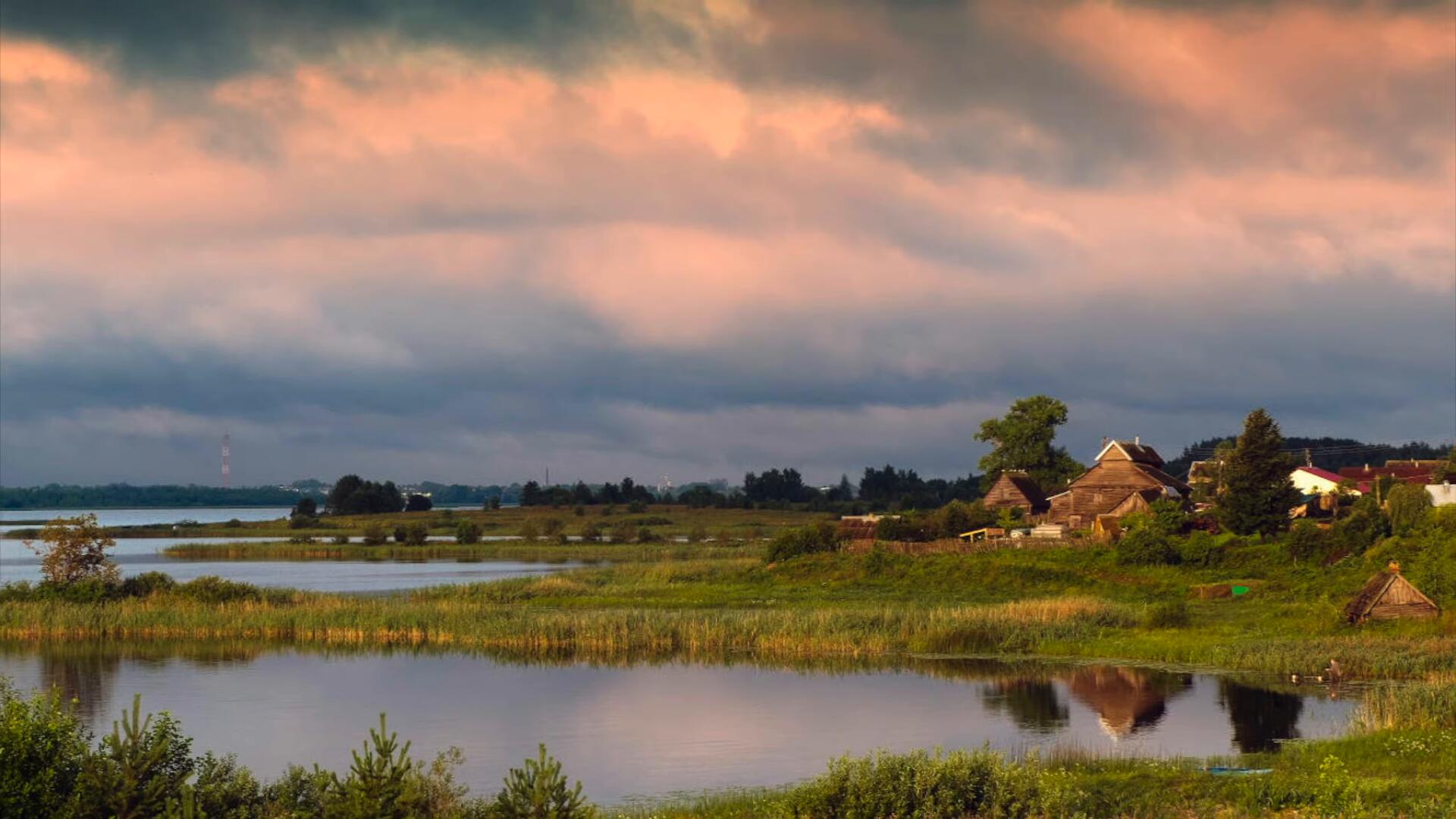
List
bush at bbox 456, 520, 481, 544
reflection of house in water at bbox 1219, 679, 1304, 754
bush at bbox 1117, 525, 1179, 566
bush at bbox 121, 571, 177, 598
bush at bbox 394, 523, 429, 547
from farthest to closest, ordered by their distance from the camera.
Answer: bush at bbox 456, 520, 481, 544 < bush at bbox 394, 523, 429, 547 < bush at bbox 1117, 525, 1179, 566 < bush at bbox 121, 571, 177, 598 < reflection of house in water at bbox 1219, 679, 1304, 754

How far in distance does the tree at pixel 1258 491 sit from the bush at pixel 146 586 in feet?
164

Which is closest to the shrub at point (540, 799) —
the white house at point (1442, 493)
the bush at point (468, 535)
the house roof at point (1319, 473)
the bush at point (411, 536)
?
the white house at point (1442, 493)

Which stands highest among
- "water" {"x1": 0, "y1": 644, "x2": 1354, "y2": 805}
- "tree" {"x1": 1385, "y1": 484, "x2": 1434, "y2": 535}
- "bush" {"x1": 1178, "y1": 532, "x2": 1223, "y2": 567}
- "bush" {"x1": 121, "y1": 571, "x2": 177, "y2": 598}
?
"tree" {"x1": 1385, "y1": 484, "x2": 1434, "y2": 535}

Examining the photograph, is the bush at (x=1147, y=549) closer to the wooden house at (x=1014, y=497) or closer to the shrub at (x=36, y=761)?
the wooden house at (x=1014, y=497)

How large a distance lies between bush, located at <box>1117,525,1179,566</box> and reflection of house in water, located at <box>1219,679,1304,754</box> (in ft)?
93.2

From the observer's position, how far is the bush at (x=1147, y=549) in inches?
2685

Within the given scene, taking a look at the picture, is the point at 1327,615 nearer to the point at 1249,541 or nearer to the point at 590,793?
the point at 1249,541

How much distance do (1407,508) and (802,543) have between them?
31.7 m

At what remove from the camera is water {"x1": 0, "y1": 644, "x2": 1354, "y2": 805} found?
104ft

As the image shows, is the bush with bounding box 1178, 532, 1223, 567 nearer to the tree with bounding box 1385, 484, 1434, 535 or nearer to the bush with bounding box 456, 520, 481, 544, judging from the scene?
the tree with bounding box 1385, 484, 1434, 535

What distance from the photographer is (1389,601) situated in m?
45.8

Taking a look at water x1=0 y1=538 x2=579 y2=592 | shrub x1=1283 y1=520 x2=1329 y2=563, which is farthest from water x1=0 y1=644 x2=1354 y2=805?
water x1=0 y1=538 x2=579 y2=592

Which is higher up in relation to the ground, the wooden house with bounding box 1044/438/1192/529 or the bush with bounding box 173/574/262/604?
the wooden house with bounding box 1044/438/1192/529

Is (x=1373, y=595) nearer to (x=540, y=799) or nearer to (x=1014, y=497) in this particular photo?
(x=540, y=799)
